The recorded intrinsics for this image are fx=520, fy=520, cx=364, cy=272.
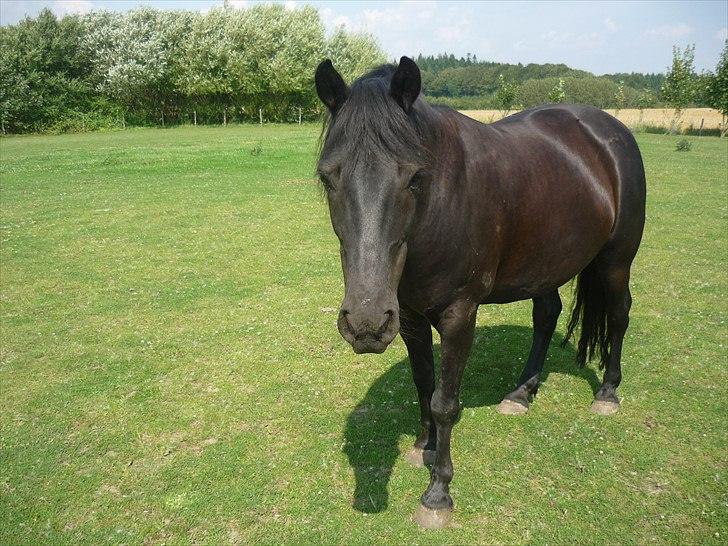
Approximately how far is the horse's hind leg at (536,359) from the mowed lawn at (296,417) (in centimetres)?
18

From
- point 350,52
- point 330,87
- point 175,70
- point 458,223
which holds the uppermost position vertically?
point 350,52

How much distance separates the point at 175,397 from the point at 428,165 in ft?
13.5

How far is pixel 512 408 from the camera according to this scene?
525 centimetres

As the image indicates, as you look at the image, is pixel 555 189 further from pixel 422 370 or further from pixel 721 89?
pixel 721 89

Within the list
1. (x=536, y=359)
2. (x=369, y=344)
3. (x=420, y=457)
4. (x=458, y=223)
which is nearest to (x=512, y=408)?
(x=536, y=359)

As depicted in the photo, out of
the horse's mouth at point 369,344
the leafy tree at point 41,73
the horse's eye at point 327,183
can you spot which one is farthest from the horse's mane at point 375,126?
the leafy tree at point 41,73

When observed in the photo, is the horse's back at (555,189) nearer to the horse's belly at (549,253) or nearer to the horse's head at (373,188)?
the horse's belly at (549,253)

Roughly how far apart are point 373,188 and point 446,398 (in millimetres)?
1855

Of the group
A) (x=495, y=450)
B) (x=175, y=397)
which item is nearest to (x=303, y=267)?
(x=175, y=397)

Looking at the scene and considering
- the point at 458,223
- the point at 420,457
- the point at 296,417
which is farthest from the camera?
the point at 296,417

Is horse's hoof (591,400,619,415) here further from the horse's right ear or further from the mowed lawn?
the horse's right ear

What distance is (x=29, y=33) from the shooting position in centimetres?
4353

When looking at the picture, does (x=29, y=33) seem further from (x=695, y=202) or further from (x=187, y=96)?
(x=695, y=202)

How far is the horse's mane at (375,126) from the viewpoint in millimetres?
2723
